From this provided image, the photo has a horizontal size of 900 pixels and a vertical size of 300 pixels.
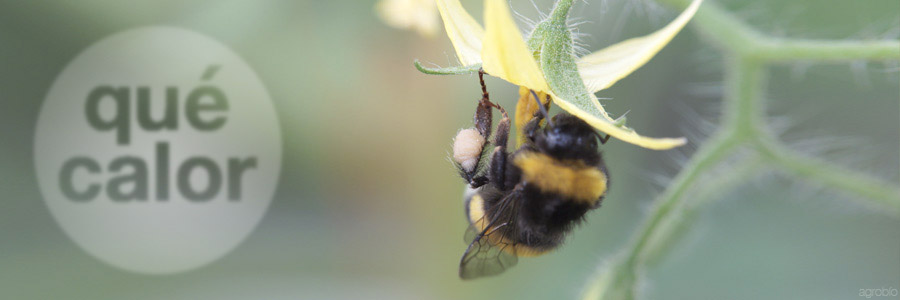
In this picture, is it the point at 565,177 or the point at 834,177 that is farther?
the point at 834,177

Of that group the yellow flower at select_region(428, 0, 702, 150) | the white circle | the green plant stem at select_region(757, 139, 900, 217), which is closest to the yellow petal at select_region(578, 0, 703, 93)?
the yellow flower at select_region(428, 0, 702, 150)

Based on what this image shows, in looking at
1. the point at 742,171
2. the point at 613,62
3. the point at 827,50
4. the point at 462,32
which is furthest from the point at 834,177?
the point at 462,32

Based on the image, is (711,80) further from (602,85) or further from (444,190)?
(602,85)

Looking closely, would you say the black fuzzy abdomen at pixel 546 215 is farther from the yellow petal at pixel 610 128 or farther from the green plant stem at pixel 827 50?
the green plant stem at pixel 827 50

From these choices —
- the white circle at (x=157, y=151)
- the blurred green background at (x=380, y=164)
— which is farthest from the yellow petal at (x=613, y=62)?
the white circle at (x=157, y=151)

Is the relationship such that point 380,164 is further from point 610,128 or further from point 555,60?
point 610,128

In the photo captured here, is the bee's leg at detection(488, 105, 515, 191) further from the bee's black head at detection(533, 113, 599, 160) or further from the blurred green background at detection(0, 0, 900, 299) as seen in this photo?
the blurred green background at detection(0, 0, 900, 299)
